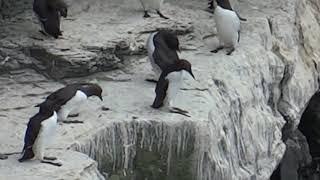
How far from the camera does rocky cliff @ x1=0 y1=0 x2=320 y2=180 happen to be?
25.5ft

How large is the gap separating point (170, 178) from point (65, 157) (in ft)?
4.26

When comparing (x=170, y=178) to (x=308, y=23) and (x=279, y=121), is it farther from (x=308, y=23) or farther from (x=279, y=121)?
(x=308, y=23)

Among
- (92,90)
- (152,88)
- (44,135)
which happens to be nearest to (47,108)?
Result: (44,135)

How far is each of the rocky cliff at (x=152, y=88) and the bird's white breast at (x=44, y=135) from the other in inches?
4.6

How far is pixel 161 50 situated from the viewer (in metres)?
8.80

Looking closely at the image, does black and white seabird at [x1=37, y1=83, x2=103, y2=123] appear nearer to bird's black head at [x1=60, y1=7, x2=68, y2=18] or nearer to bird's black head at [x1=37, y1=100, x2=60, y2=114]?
bird's black head at [x1=37, y1=100, x2=60, y2=114]

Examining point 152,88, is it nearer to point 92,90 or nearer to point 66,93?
point 92,90

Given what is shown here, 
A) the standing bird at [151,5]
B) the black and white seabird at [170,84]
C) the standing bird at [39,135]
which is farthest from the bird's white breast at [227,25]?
the standing bird at [39,135]

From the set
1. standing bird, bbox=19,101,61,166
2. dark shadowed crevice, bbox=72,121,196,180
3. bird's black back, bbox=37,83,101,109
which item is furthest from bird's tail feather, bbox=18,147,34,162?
dark shadowed crevice, bbox=72,121,196,180

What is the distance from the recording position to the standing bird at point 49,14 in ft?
30.9

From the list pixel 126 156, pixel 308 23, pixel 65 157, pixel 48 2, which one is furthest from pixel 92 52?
pixel 308 23

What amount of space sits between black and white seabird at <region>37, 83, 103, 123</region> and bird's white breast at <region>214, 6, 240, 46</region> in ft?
7.16

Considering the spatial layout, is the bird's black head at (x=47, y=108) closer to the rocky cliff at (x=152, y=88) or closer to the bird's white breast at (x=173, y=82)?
the rocky cliff at (x=152, y=88)

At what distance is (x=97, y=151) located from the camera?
7613 millimetres
